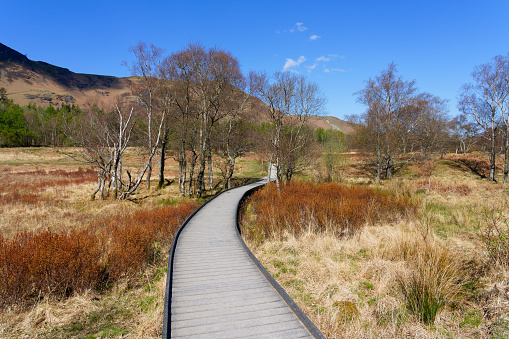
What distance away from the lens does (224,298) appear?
479cm

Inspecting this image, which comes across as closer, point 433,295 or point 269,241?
point 433,295

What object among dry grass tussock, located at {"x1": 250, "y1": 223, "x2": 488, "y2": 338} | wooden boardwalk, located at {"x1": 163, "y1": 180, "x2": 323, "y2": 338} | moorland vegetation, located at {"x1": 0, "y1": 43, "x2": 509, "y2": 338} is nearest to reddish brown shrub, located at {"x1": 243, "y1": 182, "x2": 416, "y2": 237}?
moorland vegetation, located at {"x1": 0, "y1": 43, "x2": 509, "y2": 338}

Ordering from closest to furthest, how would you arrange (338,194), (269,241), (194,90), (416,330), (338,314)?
(416,330) → (338,314) → (269,241) → (338,194) → (194,90)

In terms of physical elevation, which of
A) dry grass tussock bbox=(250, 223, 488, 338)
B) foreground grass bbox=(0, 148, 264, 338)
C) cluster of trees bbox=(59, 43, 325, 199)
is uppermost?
cluster of trees bbox=(59, 43, 325, 199)

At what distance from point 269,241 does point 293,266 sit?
7.69 ft

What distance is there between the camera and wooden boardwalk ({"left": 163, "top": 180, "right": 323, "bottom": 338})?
12.5 feet

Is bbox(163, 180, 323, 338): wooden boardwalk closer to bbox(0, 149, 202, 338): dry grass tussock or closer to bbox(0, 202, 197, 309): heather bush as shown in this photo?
bbox(0, 149, 202, 338): dry grass tussock

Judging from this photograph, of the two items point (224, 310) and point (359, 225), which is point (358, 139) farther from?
point (224, 310)

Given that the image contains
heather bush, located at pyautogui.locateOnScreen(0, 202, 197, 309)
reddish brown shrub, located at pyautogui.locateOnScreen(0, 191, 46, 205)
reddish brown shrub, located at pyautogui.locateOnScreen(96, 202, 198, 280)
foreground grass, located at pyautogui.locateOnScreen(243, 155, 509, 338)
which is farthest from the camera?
reddish brown shrub, located at pyautogui.locateOnScreen(0, 191, 46, 205)

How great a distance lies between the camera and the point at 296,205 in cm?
1168

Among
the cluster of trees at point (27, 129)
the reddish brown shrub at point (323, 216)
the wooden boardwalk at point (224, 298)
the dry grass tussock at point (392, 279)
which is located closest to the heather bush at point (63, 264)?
the wooden boardwalk at point (224, 298)

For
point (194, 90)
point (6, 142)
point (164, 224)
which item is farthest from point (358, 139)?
point (6, 142)

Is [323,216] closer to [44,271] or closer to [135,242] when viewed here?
[135,242]

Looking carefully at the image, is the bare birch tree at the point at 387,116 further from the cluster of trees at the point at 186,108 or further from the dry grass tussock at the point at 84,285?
the dry grass tussock at the point at 84,285
